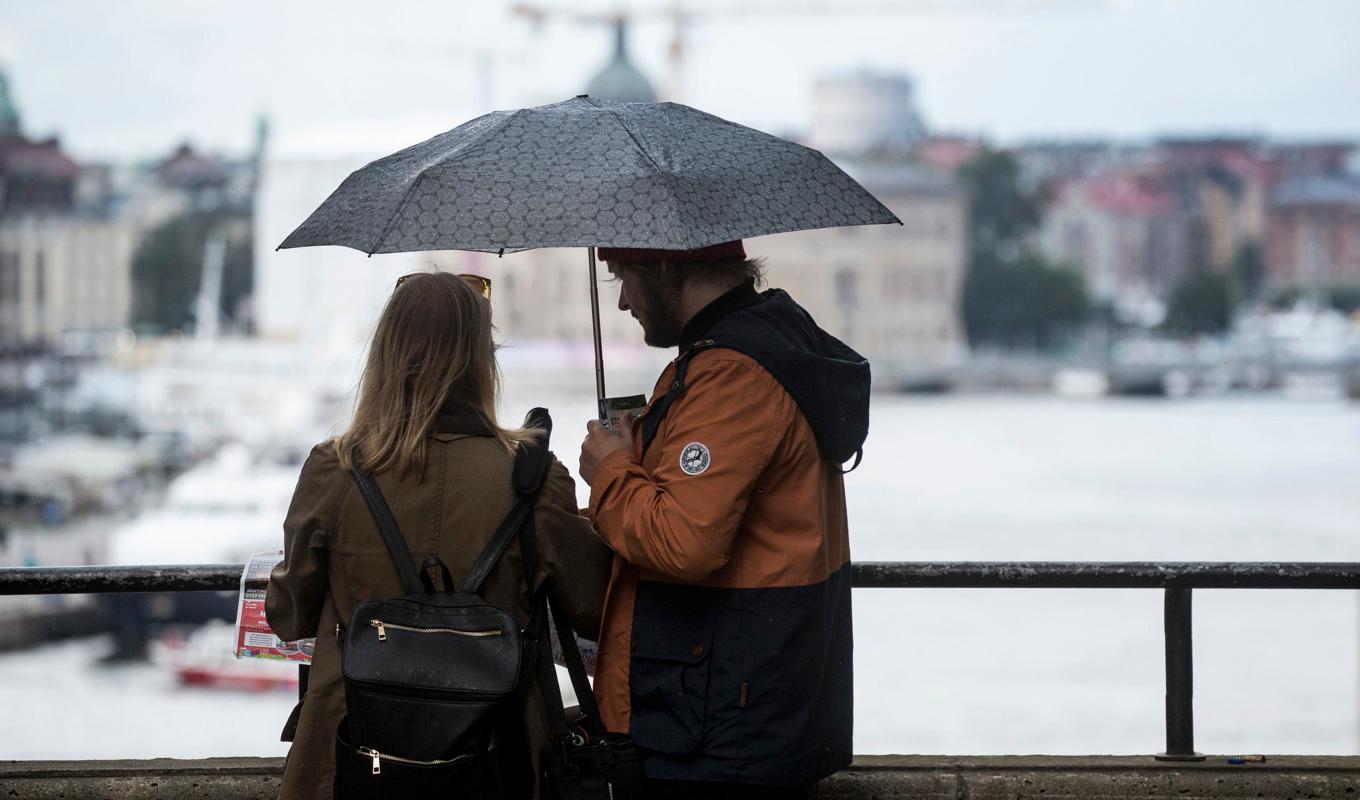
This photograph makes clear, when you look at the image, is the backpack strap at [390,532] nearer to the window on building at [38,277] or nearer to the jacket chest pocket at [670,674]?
the jacket chest pocket at [670,674]

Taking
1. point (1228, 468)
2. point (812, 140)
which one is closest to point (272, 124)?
point (812, 140)

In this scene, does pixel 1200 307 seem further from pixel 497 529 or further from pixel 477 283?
pixel 497 529

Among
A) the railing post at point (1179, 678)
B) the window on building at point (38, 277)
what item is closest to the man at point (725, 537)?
the railing post at point (1179, 678)

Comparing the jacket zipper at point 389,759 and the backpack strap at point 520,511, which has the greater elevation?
the backpack strap at point 520,511

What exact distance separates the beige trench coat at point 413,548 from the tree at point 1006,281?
3100 inches

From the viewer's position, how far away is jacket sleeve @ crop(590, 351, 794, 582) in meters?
1.67

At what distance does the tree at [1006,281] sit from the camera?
79625 millimetres

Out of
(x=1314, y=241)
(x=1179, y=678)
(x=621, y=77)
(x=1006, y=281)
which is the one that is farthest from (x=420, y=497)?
(x=1314, y=241)

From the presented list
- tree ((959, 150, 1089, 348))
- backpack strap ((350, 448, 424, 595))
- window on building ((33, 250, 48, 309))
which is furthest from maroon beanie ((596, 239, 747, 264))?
window on building ((33, 250, 48, 309))

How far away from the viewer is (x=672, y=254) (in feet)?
5.90

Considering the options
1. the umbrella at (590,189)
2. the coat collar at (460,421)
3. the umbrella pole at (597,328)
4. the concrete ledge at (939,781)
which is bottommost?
the concrete ledge at (939,781)

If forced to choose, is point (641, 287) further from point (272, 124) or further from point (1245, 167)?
point (1245, 167)

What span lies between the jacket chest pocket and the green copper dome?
72.0 metres

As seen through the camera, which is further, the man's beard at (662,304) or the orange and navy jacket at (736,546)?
the man's beard at (662,304)
